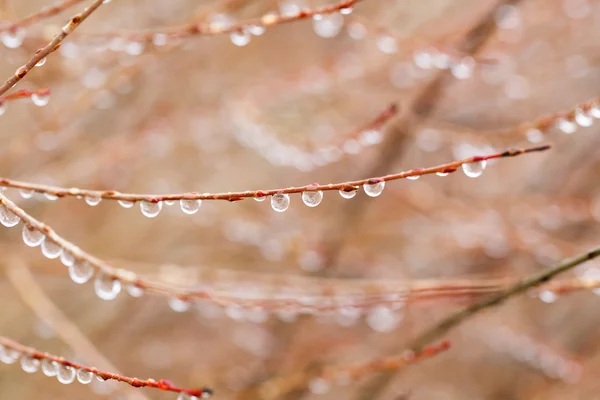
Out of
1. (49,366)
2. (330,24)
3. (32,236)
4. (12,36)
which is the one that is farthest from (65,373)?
(330,24)

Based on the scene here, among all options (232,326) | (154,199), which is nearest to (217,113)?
(232,326)

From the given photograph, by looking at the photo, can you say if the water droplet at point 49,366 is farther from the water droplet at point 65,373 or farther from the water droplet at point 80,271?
the water droplet at point 80,271

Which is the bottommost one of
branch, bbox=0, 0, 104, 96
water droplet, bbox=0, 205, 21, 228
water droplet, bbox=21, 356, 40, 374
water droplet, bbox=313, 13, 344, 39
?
water droplet, bbox=313, 13, 344, 39

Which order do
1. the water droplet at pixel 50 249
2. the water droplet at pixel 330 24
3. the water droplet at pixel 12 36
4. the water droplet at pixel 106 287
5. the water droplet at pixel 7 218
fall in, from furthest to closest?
the water droplet at pixel 330 24, the water droplet at pixel 12 36, the water droplet at pixel 106 287, the water droplet at pixel 50 249, the water droplet at pixel 7 218

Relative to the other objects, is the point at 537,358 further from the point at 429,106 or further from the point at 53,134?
the point at 53,134

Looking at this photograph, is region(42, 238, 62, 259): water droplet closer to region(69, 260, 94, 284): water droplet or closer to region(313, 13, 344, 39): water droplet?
region(69, 260, 94, 284): water droplet

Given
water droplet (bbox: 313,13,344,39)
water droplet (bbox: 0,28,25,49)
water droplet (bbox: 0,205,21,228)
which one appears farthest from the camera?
water droplet (bbox: 313,13,344,39)

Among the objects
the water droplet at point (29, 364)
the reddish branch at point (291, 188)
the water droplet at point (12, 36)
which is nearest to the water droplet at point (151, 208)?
the reddish branch at point (291, 188)

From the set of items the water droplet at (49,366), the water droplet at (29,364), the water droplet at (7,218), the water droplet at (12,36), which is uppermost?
the water droplet at (12,36)

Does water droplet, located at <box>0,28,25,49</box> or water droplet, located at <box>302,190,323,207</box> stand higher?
water droplet, located at <box>0,28,25,49</box>

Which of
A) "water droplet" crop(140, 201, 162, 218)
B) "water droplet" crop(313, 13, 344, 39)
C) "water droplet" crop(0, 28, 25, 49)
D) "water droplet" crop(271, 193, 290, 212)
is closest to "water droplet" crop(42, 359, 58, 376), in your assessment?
"water droplet" crop(140, 201, 162, 218)

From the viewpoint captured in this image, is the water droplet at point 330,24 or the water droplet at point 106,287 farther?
the water droplet at point 330,24
